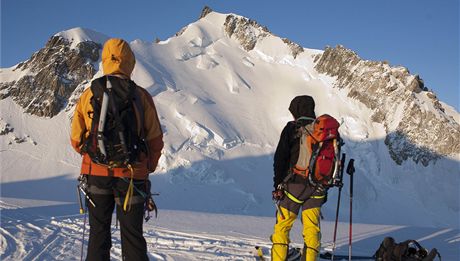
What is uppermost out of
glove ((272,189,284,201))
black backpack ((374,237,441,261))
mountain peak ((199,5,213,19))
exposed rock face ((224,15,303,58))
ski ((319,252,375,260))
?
mountain peak ((199,5,213,19))

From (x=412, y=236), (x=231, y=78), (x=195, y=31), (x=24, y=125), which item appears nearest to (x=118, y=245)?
(x=412, y=236)

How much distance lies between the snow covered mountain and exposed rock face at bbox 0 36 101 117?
4.7 inches

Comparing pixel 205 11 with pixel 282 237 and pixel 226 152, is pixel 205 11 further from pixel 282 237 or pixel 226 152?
pixel 282 237

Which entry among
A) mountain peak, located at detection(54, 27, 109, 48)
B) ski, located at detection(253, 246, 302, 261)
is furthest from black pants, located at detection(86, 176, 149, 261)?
mountain peak, located at detection(54, 27, 109, 48)

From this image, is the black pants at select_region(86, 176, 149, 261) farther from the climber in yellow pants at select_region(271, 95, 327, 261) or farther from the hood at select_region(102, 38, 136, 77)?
the climber in yellow pants at select_region(271, 95, 327, 261)

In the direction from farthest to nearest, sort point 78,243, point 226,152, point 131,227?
point 226,152 < point 78,243 < point 131,227

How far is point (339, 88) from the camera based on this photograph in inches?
2051

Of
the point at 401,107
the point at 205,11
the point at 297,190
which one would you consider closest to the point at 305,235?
the point at 297,190

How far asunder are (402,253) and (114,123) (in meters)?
4.31

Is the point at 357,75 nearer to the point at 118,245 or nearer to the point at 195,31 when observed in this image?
the point at 195,31

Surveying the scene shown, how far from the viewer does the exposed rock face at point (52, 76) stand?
3944cm

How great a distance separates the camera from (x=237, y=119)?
4103 centimetres

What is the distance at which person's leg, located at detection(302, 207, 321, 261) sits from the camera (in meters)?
4.84

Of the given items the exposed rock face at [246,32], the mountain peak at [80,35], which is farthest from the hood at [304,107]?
the exposed rock face at [246,32]
